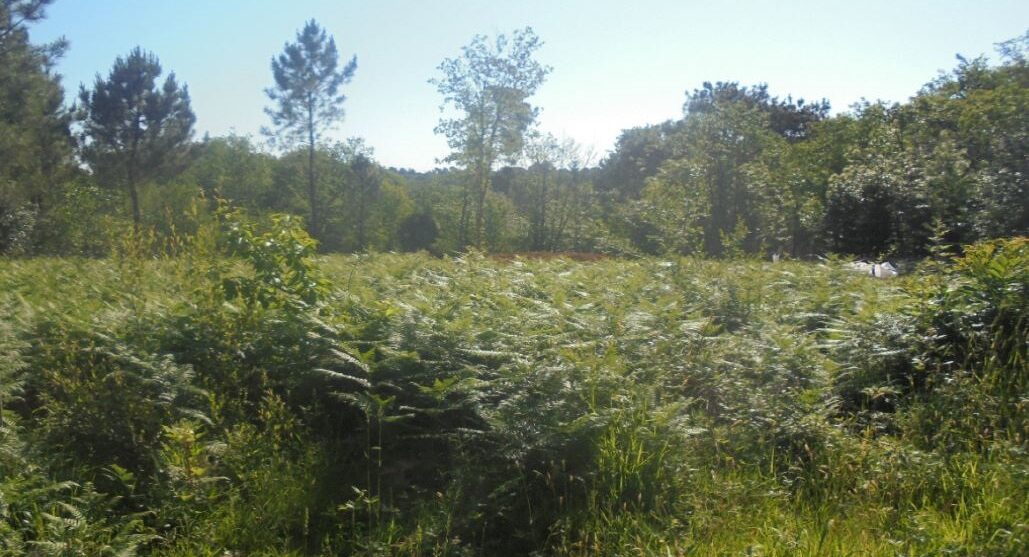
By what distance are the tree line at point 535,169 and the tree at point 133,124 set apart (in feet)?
0.20

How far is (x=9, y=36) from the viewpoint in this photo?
24.6 meters

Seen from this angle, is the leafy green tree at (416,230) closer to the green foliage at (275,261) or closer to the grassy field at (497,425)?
the green foliage at (275,261)

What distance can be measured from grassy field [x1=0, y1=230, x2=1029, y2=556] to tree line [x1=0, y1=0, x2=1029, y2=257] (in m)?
1.23

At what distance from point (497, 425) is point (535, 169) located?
3576 centimetres

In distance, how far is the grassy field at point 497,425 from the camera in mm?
3623

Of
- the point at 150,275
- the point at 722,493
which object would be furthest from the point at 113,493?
the point at 150,275

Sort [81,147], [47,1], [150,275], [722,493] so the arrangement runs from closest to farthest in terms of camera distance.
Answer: [722,493], [150,275], [47,1], [81,147]

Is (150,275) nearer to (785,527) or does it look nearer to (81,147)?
(785,527)

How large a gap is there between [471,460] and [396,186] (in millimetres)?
51958

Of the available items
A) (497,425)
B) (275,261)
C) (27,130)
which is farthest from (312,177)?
(497,425)

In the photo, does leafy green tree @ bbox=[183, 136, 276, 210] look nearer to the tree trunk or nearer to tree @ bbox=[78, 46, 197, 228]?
the tree trunk

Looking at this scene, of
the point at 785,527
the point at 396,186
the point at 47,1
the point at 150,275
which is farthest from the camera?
the point at 396,186

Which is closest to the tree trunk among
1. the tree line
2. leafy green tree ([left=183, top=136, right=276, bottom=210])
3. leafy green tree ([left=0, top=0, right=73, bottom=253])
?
the tree line

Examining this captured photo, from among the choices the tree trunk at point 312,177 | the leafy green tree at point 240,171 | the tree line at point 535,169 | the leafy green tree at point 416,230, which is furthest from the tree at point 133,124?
the leafy green tree at point 416,230
